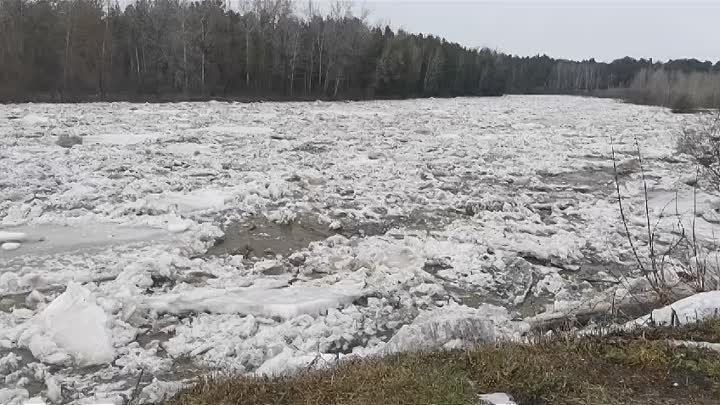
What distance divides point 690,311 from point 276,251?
15.2 feet

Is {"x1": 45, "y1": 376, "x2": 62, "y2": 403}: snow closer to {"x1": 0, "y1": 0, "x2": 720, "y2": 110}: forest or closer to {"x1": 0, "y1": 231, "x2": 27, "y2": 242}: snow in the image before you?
{"x1": 0, "y1": 231, "x2": 27, "y2": 242}: snow

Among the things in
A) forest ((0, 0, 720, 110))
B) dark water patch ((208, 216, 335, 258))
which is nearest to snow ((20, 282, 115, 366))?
dark water patch ((208, 216, 335, 258))

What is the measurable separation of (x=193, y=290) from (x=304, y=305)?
3.93ft

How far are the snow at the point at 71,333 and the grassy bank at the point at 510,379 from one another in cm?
158

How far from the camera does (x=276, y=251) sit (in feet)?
22.5

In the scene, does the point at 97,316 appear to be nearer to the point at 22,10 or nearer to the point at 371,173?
the point at 371,173

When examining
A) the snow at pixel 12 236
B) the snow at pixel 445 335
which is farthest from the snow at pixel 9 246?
the snow at pixel 445 335

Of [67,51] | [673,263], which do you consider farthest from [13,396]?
[67,51]

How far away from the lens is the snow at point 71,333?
399 cm

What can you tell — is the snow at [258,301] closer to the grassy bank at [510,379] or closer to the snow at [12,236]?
the grassy bank at [510,379]

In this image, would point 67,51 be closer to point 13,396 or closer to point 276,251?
point 276,251

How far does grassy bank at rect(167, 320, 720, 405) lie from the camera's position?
→ 2660 millimetres

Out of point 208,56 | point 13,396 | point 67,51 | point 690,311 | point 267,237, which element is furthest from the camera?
point 208,56

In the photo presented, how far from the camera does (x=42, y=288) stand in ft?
17.3
